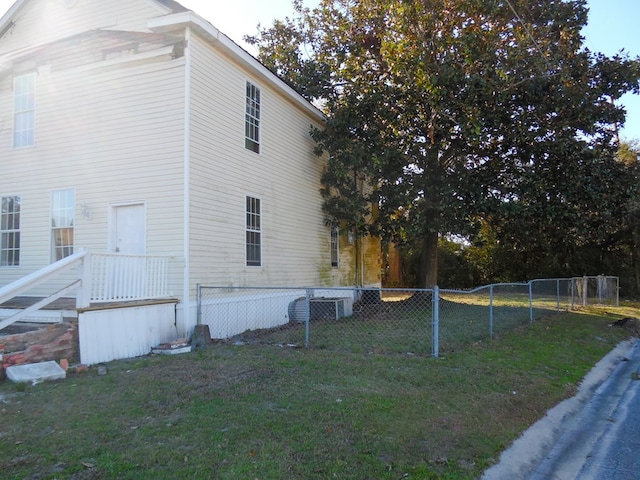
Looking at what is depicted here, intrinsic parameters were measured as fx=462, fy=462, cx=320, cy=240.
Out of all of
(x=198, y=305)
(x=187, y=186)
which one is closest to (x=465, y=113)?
(x=187, y=186)

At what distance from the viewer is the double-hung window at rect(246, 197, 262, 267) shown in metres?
10.9

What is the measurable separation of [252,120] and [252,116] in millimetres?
95

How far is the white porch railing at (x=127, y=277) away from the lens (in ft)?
24.5

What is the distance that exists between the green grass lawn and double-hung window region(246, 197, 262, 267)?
344cm

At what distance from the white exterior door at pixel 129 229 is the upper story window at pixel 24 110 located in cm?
317

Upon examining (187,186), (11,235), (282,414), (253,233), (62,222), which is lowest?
(282,414)

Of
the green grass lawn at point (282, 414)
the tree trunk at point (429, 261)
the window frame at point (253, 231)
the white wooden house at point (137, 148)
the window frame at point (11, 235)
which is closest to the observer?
the green grass lawn at point (282, 414)

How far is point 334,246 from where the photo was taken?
623 inches

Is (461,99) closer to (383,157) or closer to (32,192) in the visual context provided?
(383,157)

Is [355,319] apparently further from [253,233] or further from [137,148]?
[137,148]

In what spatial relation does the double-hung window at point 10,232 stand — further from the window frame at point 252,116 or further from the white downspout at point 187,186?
the window frame at point 252,116

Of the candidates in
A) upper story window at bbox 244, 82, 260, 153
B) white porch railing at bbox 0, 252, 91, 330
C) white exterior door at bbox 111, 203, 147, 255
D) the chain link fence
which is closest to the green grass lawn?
the chain link fence

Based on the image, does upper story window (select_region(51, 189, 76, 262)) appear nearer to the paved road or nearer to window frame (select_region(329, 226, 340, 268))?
window frame (select_region(329, 226, 340, 268))

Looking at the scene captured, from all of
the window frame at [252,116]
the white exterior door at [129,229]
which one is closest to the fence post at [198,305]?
the white exterior door at [129,229]
